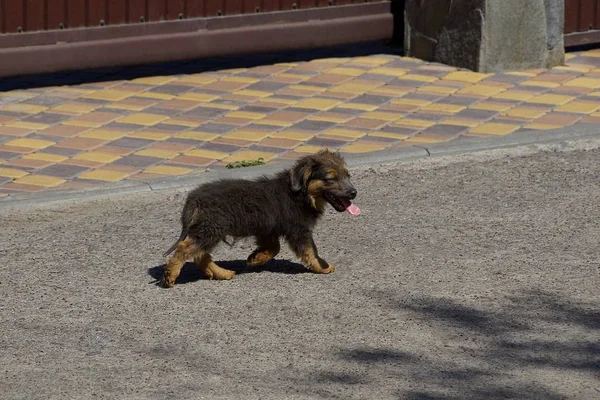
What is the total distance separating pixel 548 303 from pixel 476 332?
0.57 metres

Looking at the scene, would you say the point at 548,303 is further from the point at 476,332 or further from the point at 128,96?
the point at 128,96

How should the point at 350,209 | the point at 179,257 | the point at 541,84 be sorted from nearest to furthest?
the point at 179,257, the point at 350,209, the point at 541,84

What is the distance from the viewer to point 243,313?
641cm

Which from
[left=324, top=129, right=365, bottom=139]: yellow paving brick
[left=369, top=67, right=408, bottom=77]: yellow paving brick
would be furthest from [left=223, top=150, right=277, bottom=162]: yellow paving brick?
[left=369, top=67, right=408, bottom=77]: yellow paving brick

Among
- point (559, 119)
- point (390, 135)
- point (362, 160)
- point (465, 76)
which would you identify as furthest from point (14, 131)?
point (559, 119)

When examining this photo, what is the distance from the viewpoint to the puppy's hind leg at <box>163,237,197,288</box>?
6.66 m

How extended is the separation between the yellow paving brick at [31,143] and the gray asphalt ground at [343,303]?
1440mm

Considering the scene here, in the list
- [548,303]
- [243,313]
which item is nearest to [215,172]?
[243,313]

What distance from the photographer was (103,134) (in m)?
9.65

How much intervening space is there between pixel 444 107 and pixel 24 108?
11.2ft

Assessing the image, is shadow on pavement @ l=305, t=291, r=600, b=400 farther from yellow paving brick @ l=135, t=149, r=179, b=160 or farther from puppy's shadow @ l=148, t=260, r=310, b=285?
yellow paving brick @ l=135, t=149, r=179, b=160

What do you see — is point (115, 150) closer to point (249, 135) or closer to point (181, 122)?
point (181, 122)

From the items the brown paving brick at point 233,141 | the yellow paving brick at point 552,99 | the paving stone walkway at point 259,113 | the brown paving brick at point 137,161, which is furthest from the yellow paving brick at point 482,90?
the brown paving brick at point 137,161

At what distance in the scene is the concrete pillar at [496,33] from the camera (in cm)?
1130
